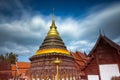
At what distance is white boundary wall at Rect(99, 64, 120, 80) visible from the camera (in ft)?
45.0

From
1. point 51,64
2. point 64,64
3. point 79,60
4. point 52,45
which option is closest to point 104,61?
point 51,64

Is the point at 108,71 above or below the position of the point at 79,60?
below

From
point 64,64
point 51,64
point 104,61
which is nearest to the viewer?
point 104,61

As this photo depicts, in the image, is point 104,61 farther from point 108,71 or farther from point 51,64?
point 51,64

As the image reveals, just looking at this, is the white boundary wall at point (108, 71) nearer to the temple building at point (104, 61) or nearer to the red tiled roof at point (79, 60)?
the temple building at point (104, 61)

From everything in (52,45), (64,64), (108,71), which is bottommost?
(108,71)

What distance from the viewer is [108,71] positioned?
46.4ft

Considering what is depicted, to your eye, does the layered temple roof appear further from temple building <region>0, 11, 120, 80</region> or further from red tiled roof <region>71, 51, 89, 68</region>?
red tiled roof <region>71, 51, 89, 68</region>

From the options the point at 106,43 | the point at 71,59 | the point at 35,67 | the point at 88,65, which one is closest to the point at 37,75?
the point at 35,67

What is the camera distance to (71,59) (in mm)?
39125

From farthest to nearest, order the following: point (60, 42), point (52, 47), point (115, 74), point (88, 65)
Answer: point (60, 42) → point (52, 47) → point (88, 65) → point (115, 74)

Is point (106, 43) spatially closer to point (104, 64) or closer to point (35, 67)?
point (104, 64)

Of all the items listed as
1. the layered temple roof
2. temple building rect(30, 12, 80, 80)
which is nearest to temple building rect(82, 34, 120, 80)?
temple building rect(30, 12, 80, 80)

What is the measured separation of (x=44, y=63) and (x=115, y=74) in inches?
931
